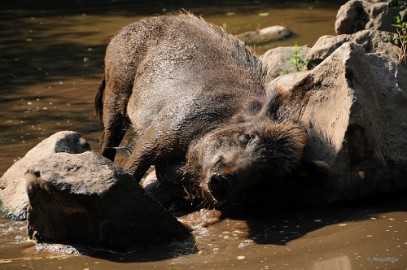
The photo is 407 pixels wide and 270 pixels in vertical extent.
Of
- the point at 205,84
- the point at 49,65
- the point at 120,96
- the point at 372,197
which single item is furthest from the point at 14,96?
the point at 372,197

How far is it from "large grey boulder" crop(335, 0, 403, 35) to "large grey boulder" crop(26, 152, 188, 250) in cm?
389

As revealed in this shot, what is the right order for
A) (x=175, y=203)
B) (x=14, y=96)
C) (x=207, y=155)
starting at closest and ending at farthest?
(x=207, y=155) → (x=175, y=203) → (x=14, y=96)

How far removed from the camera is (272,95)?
6199 millimetres

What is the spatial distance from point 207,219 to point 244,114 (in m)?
0.80

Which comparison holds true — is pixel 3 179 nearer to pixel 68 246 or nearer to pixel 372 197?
pixel 68 246

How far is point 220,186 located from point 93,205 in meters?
0.80

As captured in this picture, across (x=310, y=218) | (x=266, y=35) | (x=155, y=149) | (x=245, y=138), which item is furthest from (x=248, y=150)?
(x=266, y=35)

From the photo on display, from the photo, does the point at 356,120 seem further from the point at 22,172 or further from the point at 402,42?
the point at 22,172

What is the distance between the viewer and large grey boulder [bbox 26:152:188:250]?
5.30 metres

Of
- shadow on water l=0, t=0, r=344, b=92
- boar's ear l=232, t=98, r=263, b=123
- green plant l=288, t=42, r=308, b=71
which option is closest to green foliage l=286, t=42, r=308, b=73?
green plant l=288, t=42, r=308, b=71

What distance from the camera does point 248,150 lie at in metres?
5.79

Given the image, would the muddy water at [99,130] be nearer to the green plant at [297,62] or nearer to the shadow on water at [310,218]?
the shadow on water at [310,218]

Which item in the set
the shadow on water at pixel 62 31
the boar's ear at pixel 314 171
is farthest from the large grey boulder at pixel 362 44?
the shadow on water at pixel 62 31

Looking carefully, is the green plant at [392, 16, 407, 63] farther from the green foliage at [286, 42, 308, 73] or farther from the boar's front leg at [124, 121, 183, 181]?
the boar's front leg at [124, 121, 183, 181]
